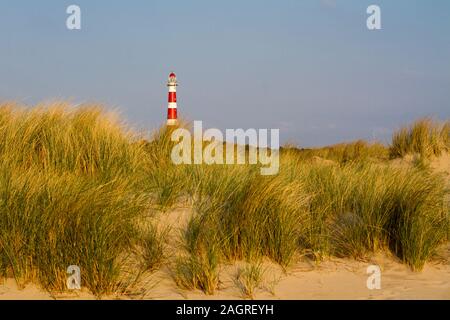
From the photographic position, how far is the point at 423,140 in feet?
39.3

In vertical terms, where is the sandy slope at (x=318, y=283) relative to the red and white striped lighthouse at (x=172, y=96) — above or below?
below

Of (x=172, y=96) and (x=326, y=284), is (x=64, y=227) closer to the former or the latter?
(x=326, y=284)

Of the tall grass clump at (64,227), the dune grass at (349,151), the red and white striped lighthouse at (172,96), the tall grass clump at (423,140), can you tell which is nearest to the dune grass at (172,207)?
the tall grass clump at (64,227)

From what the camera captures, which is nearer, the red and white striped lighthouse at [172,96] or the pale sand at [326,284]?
the pale sand at [326,284]

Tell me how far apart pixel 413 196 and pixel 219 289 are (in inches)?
92.1

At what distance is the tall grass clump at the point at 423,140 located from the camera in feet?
39.2

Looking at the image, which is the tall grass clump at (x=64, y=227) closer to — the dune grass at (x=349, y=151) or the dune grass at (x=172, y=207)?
the dune grass at (x=172, y=207)

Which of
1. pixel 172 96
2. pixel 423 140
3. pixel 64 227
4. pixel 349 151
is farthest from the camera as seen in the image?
pixel 172 96

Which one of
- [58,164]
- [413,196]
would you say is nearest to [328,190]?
[413,196]

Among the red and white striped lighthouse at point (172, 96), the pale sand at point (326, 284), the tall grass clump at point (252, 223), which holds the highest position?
the red and white striped lighthouse at point (172, 96)

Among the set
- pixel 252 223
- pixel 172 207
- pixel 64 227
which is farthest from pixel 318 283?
pixel 64 227

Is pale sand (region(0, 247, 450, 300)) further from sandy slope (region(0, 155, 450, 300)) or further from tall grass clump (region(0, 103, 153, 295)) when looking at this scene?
tall grass clump (region(0, 103, 153, 295))

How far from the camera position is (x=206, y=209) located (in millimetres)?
5328

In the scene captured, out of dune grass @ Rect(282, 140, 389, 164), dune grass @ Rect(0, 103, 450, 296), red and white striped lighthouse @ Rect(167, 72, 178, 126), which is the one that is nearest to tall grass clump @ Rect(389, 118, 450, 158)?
dune grass @ Rect(282, 140, 389, 164)
